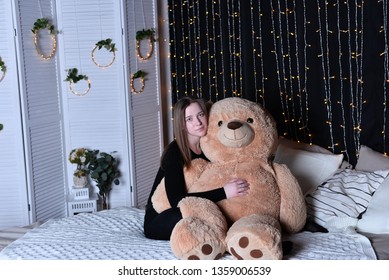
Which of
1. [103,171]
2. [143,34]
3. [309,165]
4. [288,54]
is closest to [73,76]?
[143,34]

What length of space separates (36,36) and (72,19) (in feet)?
1.08

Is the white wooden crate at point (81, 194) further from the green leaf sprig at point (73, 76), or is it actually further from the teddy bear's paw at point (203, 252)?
the teddy bear's paw at point (203, 252)

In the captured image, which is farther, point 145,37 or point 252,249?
point 145,37

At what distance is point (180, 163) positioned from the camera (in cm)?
254

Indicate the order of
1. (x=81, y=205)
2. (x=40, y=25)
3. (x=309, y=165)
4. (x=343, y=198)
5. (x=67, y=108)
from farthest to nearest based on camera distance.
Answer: (x=67, y=108) < (x=81, y=205) < (x=40, y=25) < (x=309, y=165) < (x=343, y=198)

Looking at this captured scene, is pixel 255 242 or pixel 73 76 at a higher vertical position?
pixel 73 76

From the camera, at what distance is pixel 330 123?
3393 mm

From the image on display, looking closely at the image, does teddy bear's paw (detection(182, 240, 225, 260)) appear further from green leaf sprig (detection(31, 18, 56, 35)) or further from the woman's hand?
green leaf sprig (detection(31, 18, 56, 35))

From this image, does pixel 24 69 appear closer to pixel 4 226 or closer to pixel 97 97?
pixel 97 97

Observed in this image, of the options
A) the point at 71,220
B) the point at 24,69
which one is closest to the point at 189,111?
the point at 71,220

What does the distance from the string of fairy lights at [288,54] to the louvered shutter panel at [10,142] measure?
1.24 metres

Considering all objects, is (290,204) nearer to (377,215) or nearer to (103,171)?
(377,215)

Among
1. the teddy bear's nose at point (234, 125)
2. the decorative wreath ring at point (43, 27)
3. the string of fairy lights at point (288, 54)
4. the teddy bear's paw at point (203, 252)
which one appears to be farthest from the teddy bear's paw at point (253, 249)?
the decorative wreath ring at point (43, 27)

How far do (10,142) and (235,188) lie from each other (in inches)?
71.1
